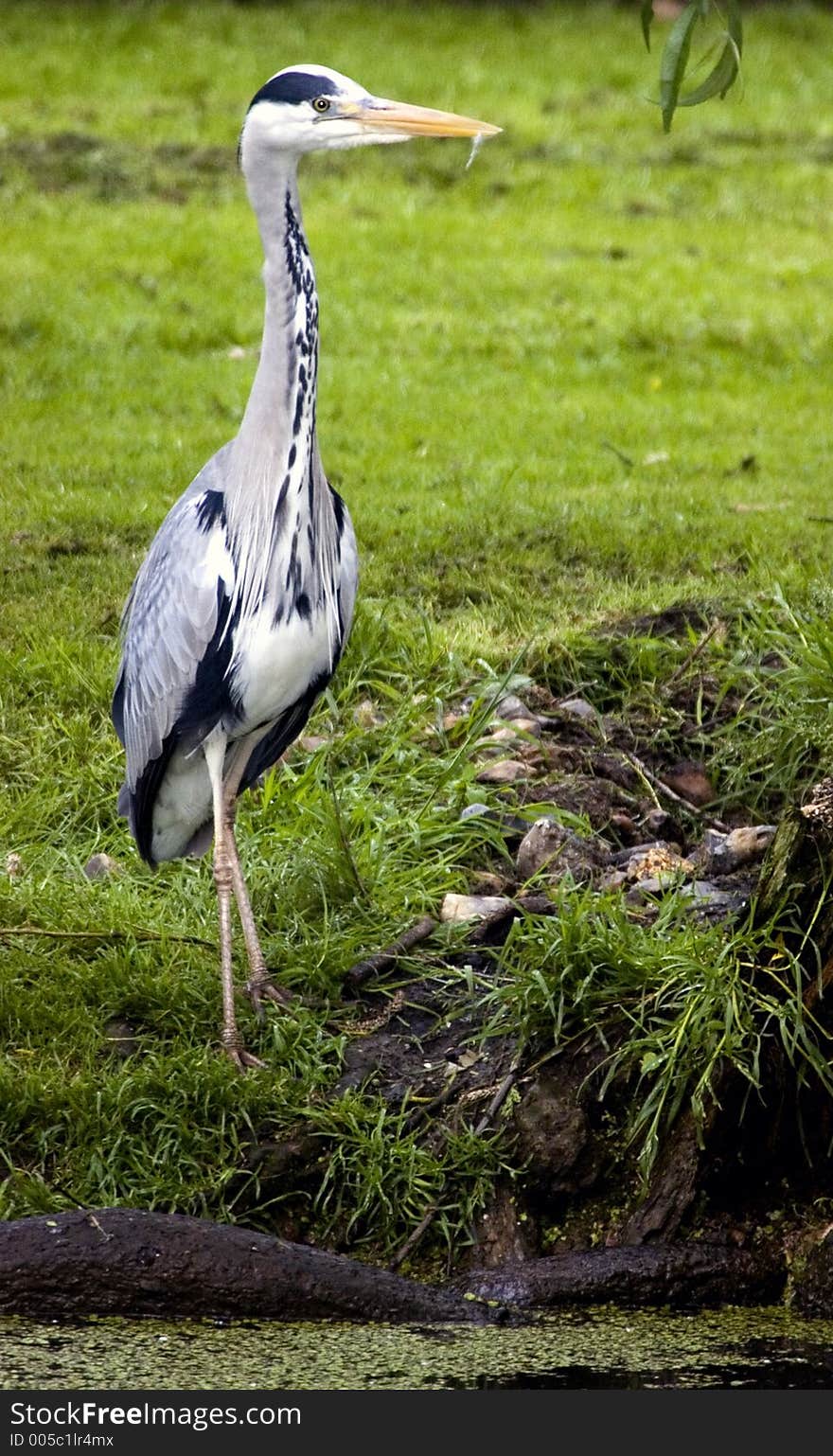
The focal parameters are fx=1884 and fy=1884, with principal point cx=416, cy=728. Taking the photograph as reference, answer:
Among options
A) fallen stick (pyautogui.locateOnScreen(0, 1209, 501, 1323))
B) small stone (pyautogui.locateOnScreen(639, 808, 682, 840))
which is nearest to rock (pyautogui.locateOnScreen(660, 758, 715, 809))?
small stone (pyautogui.locateOnScreen(639, 808, 682, 840))

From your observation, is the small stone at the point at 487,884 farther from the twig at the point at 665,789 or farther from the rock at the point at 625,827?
the twig at the point at 665,789

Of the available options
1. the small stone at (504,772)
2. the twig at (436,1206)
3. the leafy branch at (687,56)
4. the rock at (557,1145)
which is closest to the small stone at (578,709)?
the small stone at (504,772)

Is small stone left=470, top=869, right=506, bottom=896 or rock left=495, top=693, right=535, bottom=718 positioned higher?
rock left=495, top=693, right=535, bottom=718

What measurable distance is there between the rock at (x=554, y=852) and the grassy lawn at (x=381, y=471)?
0.17 meters

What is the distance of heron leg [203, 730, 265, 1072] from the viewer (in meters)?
4.93

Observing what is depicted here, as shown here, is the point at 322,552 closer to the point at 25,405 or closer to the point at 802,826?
the point at 802,826

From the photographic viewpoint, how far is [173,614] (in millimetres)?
5066

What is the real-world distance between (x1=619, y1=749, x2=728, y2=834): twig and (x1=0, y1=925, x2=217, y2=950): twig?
1522 mm

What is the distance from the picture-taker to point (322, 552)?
506 centimetres

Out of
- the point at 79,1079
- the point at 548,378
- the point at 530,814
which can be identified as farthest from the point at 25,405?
the point at 79,1079

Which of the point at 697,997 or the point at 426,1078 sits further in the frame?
the point at 426,1078

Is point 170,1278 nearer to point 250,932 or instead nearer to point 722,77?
point 250,932

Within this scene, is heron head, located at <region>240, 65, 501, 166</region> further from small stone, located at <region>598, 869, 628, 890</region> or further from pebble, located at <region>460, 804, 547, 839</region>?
small stone, located at <region>598, 869, 628, 890</region>

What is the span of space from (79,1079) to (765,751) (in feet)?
7.74
